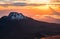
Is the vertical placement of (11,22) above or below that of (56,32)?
above

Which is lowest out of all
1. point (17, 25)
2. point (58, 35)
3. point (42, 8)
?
point (58, 35)

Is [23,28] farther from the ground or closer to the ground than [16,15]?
closer to the ground

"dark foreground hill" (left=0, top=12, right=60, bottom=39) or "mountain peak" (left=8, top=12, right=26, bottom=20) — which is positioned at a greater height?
"mountain peak" (left=8, top=12, right=26, bottom=20)

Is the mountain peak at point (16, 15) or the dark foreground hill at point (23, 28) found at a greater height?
the mountain peak at point (16, 15)

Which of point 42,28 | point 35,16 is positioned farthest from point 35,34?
point 35,16

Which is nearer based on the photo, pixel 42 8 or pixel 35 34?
pixel 35 34

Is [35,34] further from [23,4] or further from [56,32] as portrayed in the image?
[23,4]

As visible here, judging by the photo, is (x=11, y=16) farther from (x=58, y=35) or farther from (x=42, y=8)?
(x=58, y=35)
